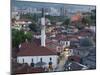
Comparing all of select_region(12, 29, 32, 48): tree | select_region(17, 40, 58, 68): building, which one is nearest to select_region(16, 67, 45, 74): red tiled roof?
select_region(17, 40, 58, 68): building

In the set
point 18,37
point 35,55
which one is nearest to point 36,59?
point 35,55

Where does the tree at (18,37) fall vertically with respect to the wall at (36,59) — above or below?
above

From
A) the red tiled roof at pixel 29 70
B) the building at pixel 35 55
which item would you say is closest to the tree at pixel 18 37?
the building at pixel 35 55

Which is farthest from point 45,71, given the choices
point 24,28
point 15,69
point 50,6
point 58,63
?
point 50,6

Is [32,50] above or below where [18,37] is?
below

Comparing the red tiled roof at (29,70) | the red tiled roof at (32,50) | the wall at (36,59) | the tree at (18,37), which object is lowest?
the red tiled roof at (29,70)

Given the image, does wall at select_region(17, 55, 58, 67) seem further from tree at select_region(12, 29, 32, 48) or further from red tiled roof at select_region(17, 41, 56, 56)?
tree at select_region(12, 29, 32, 48)

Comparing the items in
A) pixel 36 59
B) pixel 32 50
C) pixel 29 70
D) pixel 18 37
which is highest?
pixel 18 37

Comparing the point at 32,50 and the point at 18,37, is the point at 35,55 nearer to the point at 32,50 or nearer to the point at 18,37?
the point at 32,50

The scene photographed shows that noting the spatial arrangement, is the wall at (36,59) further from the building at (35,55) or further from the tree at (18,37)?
the tree at (18,37)
